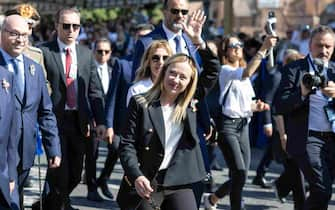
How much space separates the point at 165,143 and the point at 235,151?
104 inches

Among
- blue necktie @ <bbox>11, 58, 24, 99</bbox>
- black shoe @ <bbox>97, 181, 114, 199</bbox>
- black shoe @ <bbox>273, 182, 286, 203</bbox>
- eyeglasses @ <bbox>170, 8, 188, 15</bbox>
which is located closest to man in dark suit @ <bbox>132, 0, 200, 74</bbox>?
eyeglasses @ <bbox>170, 8, 188, 15</bbox>

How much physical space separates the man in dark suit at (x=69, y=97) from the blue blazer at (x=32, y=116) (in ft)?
4.30

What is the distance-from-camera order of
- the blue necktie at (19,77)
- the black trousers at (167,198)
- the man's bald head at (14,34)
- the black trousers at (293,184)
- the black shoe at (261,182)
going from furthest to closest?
the black shoe at (261,182)
the black trousers at (293,184)
the blue necktie at (19,77)
the man's bald head at (14,34)
the black trousers at (167,198)

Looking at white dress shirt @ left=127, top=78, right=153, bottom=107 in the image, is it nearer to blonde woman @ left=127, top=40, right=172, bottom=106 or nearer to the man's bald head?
blonde woman @ left=127, top=40, right=172, bottom=106

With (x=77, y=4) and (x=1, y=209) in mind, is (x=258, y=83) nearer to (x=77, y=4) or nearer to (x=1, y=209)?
(x=1, y=209)

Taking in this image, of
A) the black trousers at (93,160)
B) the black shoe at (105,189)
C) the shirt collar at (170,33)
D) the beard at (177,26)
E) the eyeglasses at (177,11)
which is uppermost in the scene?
the eyeglasses at (177,11)

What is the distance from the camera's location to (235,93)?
8.28 metres

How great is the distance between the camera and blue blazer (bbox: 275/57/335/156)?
22.2 feet

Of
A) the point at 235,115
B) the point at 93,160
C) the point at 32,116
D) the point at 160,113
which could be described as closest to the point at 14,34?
the point at 32,116

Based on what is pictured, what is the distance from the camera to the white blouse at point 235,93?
8172 millimetres

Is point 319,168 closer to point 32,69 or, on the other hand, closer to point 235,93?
point 235,93

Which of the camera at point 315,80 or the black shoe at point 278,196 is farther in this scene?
the black shoe at point 278,196

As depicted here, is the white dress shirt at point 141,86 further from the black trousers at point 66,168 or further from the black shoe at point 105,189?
the black shoe at point 105,189

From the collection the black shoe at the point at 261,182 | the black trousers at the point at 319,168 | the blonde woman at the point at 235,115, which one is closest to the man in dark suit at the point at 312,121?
the black trousers at the point at 319,168
